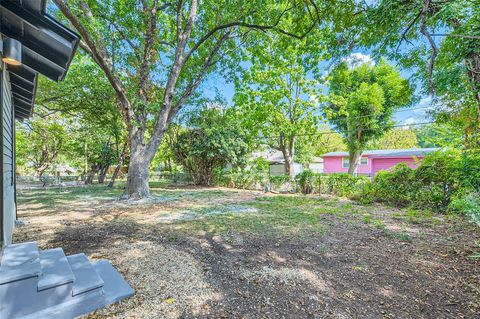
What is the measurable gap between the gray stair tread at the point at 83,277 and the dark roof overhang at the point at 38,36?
2.54m

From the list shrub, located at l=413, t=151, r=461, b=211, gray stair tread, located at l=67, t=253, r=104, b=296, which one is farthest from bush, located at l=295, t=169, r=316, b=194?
gray stair tread, located at l=67, t=253, r=104, b=296

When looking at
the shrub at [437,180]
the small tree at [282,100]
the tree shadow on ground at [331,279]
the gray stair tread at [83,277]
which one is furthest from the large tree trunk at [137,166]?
the shrub at [437,180]

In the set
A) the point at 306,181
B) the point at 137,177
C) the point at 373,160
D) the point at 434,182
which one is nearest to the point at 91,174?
the point at 137,177

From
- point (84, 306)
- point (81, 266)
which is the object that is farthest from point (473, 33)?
point (81, 266)

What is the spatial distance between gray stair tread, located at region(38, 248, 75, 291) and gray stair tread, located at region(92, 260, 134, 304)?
15.1 inches

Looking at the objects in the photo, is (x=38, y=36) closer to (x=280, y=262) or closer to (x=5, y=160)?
(x=5, y=160)

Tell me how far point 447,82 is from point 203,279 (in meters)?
5.06

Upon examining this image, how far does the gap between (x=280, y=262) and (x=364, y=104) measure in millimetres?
14516

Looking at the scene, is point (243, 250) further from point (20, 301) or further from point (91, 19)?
point (91, 19)

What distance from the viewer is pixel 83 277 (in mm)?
2355

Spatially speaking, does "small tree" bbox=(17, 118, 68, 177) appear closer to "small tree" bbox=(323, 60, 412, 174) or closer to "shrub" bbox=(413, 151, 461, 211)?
"small tree" bbox=(323, 60, 412, 174)

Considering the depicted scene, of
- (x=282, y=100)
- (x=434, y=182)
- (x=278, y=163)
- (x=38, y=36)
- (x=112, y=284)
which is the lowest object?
(x=112, y=284)

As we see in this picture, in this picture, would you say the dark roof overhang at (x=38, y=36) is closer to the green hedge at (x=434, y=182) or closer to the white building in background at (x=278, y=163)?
the green hedge at (x=434, y=182)

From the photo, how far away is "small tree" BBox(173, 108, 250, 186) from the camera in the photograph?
14.2 meters
